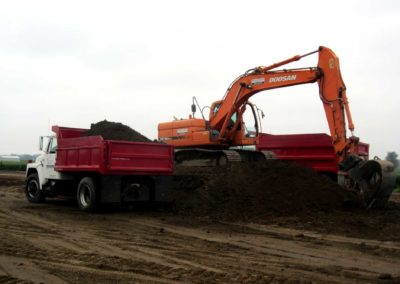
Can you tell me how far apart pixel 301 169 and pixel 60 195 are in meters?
7.56

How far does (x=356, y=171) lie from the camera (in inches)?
495

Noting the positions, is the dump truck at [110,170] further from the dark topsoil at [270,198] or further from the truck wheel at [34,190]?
the truck wheel at [34,190]

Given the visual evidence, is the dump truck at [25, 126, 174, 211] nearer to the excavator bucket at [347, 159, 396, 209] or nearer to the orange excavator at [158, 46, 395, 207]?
the orange excavator at [158, 46, 395, 207]

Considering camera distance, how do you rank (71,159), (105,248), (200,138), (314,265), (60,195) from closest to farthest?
(314,265) < (105,248) < (71,159) < (60,195) < (200,138)

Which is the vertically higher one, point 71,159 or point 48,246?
point 71,159

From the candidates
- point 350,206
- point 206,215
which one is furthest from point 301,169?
point 206,215

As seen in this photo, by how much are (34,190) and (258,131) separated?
26.5ft

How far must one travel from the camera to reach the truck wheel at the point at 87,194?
13.0 meters

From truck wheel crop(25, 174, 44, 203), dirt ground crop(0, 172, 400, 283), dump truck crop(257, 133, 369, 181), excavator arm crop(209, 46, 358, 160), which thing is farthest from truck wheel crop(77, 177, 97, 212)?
dump truck crop(257, 133, 369, 181)

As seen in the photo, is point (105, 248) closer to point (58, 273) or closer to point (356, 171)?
point (58, 273)

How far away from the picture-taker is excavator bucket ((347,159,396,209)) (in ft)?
40.1

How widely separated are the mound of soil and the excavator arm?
10.6 feet

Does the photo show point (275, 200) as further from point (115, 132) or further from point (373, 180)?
point (115, 132)

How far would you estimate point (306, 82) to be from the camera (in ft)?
48.2
